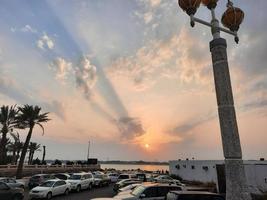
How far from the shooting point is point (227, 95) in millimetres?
6004

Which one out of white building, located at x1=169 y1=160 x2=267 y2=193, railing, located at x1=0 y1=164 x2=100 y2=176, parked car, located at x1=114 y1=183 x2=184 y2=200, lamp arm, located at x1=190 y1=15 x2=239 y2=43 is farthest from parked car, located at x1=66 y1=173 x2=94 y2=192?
lamp arm, located at x1=190 y1=15 x2=239 y2=43

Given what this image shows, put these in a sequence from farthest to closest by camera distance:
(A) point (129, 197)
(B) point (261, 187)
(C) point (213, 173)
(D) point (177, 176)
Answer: (D) point (177, 176), (C) point (213, 173), (B) point (261, 187), (A) point (129, 197)

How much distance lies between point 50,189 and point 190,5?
76.7 feet

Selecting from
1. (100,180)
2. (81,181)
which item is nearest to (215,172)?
(100,180)

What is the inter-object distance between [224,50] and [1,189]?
18.4m

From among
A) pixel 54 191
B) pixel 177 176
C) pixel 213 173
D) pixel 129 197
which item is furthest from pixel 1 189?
pixel 177 176

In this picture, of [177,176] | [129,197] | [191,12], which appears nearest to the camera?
[191,12]

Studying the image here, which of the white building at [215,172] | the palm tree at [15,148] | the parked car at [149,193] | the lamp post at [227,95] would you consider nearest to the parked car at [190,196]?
the parked car at [149,193]

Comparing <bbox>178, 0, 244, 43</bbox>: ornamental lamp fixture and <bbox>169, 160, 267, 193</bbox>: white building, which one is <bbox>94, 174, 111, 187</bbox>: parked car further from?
<bbox>178, 0, 244, 43</bbox>: ornamental lamp fixture

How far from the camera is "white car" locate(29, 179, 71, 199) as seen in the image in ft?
82.0

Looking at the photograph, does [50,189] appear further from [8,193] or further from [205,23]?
[205,23]

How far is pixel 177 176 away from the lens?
4703 centimetres

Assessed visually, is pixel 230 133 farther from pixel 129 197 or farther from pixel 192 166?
pixel 192 166

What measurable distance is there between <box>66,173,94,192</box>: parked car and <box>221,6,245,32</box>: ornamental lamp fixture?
27362 millimetres
